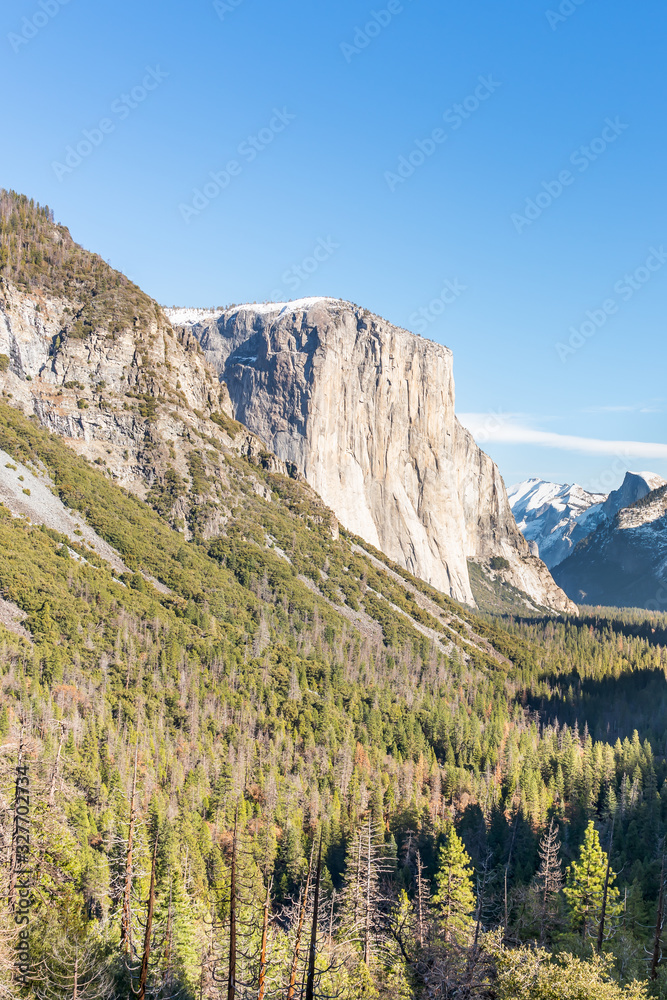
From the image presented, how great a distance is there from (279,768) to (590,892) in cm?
4557

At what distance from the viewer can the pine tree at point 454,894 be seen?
55.8 metres

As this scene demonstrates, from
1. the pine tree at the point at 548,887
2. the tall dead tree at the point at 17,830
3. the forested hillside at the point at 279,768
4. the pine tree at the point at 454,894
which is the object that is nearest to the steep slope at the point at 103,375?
the forested hillside at the point at 279,768

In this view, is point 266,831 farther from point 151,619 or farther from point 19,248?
point 19,248

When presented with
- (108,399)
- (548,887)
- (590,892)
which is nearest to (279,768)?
(548,887)

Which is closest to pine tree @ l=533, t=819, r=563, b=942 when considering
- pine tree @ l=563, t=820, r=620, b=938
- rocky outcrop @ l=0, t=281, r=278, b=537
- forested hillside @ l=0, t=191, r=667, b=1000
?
forested hillside @ l=0, t=191, r=667, b=1000

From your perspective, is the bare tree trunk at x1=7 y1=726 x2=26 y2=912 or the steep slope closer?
the bare tree trunk at x1=7 y1=726 x2=26 y2=912

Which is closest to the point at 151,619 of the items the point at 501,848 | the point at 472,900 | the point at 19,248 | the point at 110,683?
the point at 110,683

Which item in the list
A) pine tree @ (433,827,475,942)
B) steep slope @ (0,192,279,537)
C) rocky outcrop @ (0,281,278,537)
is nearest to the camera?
pine tree @ (433,827,475,942)

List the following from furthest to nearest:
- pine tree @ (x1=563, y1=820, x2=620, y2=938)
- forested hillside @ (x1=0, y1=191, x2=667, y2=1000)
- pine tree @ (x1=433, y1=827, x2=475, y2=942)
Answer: pine tree @ (x1=433, y1=827, x2=475, y2=942) < pine tree @ (x1=563, y1=820, x2=620, y2=938) < forested hillside @ (x1=0, y1=191, x2=667, y2=1000)

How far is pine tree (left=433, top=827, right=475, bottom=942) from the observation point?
5578cm

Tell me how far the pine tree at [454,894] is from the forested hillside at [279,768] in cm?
22

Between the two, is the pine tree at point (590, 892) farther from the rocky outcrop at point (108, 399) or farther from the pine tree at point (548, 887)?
the rocky outcrop at point (108, 399)

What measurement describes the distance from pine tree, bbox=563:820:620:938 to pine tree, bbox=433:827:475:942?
7923 mm

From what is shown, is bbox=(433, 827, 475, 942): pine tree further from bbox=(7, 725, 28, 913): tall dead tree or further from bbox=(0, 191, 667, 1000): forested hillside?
bbox=(7, 725, 28, 913): tall dead tree
